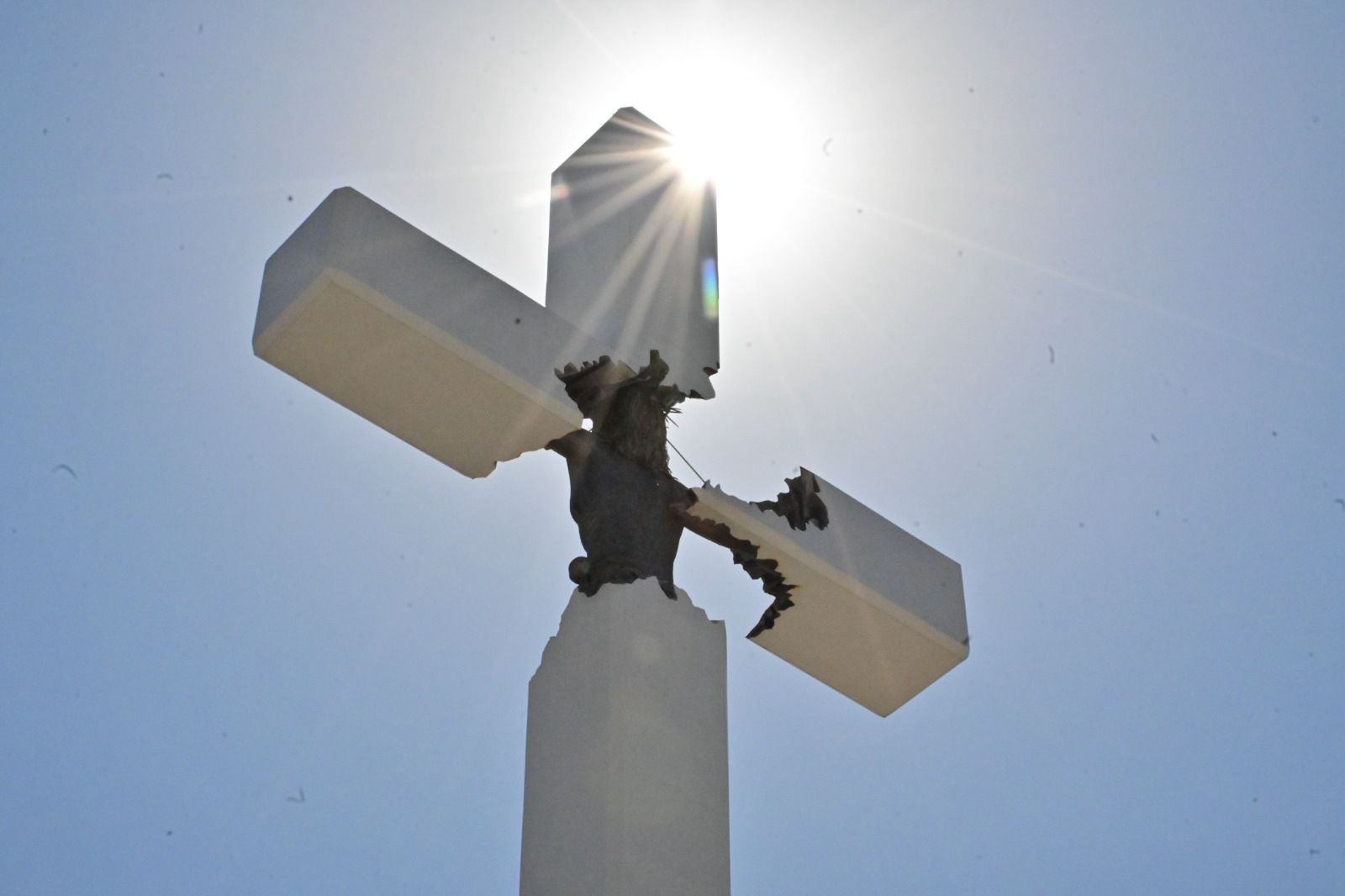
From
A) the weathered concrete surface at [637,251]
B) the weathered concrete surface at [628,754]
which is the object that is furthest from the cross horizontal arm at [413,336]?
the weathered concrete surface at [628,754]

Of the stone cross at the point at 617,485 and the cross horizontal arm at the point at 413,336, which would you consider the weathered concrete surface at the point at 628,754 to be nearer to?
the stone cross at the point at 617,485

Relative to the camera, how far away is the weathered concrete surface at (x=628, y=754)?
8.93ft

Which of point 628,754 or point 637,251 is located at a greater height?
point 637,251

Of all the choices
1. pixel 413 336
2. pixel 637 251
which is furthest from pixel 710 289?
pixel 413 336

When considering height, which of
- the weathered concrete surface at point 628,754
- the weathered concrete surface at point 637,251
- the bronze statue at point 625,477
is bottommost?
the weathered concrete surface at point 628,754

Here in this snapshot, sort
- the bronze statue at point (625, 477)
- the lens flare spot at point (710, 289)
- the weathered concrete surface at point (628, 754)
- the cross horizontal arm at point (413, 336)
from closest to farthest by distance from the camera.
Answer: the weathered concrete surface at point (628, 754), the cross horizontal arm at point (413, 336), the bronze statue at point (625, 477), the lens flare spot at point (710, 289)

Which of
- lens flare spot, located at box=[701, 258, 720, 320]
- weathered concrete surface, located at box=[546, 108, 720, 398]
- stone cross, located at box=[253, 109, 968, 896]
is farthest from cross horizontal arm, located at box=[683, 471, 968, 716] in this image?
lens flare spot, located at box=[701, 258, 720, 320]

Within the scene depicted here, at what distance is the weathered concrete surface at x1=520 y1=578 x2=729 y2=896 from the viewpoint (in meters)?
2.72

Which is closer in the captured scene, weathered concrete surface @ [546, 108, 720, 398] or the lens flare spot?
weathered concrete surface @ [546, 108, 720, 398]

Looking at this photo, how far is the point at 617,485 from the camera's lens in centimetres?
321

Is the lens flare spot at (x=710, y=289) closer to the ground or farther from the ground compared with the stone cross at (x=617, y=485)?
farther from the ground

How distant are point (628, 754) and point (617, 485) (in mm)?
637

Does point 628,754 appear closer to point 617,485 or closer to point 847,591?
point 617,485

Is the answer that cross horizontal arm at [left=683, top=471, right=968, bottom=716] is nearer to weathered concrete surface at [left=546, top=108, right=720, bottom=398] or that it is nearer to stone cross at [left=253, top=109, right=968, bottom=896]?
stone cross at [left=253, top=109, right=968, bottom=896]
